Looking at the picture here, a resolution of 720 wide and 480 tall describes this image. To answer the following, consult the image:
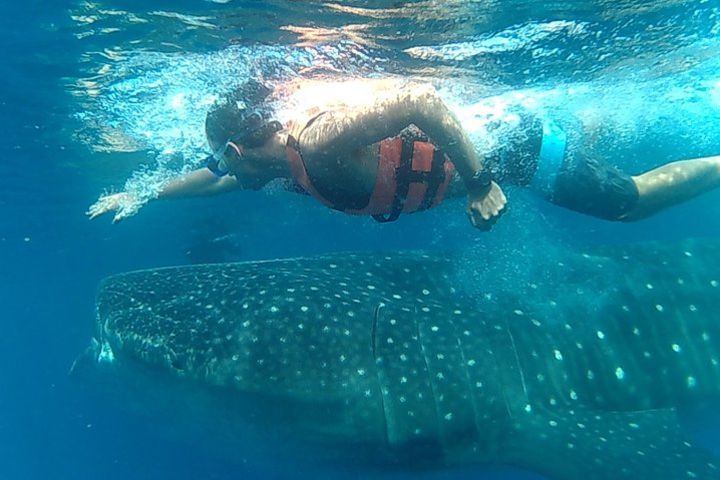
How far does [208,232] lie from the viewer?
27.9 meters

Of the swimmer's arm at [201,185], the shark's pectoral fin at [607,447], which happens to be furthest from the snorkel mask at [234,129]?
the shark's pectoral fin at [607,447]

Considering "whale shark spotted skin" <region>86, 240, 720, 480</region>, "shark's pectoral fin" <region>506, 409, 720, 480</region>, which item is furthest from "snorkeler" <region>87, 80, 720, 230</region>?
"shark's pectoral fin" <region>506, 409, 720, 480</region>

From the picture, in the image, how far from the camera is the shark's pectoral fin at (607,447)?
13.3ft

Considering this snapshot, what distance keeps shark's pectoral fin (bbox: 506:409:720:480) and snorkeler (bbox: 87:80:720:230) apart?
1927mm

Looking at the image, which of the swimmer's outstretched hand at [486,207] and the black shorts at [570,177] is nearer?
the swimmer's outstretched hand at [486,207]

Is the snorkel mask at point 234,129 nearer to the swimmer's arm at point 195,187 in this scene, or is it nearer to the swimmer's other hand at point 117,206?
the swimmer's arm at point 195,187

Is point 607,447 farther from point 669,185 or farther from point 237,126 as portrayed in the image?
point 237,126

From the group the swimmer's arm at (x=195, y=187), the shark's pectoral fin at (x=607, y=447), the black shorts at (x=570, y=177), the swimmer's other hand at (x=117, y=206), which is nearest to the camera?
the shark's pectoral fin at (x=607, y=447)

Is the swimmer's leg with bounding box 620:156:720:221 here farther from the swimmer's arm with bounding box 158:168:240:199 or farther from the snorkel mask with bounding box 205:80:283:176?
the swimmer's arm with bounding box 158:168:240:199

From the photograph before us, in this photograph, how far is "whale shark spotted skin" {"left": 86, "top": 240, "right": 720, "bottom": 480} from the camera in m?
4.48

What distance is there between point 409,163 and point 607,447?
2.86 meters

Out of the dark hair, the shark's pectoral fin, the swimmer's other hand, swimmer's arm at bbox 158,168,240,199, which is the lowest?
the swimmer's other hand

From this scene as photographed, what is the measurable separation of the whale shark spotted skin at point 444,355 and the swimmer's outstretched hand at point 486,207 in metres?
1.20

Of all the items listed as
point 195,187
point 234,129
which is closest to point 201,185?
point 195,187
